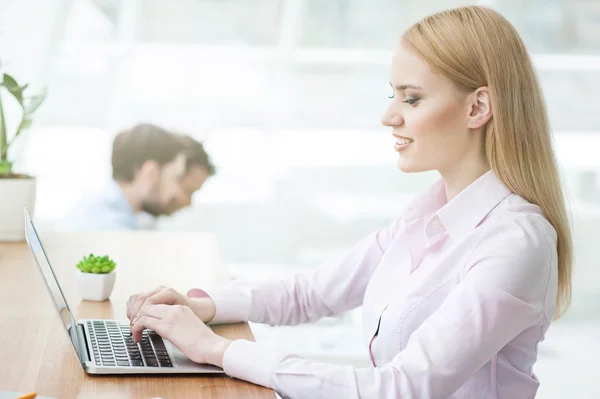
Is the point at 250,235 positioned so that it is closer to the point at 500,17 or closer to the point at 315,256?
the point at 315,256

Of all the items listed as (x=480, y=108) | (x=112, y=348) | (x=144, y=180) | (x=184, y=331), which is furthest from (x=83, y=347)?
(x=144, y=180)

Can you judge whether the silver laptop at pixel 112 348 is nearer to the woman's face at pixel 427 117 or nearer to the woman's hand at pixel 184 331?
the woman's hand at pixel 184 331

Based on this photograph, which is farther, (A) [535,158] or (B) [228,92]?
(B) [228,92]

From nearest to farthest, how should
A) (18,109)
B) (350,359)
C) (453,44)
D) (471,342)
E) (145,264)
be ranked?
(471,342) → (453,44) → (145,264) → (18,109) → (350,359)

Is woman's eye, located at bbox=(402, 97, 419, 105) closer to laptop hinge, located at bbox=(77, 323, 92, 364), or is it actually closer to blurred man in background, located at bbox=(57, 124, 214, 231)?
laptop hinge, located at bbox=(77, 323, 92, 364)

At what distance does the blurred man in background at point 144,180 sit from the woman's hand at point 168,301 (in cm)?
165

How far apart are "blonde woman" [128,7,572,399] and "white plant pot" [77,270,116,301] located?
0.76ft

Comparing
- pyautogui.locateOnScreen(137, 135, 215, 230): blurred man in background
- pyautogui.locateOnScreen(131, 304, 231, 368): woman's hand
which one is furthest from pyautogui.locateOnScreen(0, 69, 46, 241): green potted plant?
pyautogui.locateOnScreen(137, 135, 215, 230): blurred man in background

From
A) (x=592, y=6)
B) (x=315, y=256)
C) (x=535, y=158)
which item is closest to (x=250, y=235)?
(x=315, y=256)

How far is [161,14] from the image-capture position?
12.5 ft

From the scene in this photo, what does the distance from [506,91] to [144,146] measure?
2703 mm

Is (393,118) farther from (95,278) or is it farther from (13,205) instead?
(13,205)

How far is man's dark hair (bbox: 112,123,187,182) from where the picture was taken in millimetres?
3556

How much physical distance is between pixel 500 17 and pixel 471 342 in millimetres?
503
